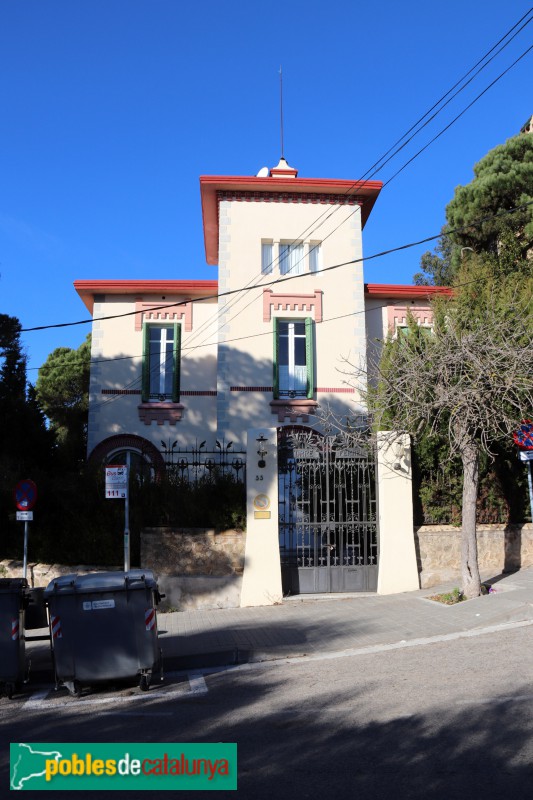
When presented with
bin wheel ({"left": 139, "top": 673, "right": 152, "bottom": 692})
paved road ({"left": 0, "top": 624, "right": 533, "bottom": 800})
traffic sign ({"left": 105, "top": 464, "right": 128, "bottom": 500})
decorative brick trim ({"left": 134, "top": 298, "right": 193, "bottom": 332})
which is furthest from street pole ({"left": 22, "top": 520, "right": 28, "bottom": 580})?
decorative brick trim ({"left": 134, "top": 298, "right": 193, "bottom": 332})

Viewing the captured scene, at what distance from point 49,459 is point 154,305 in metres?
5.69

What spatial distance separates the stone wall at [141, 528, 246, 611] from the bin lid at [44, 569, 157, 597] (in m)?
4.56

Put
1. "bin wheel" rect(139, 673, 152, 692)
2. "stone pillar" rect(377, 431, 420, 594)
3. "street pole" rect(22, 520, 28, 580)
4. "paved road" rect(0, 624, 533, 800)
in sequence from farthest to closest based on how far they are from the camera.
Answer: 1. "stone pillar" rect(377, 431, 420, 594)
2. "street pole" rect(22, 520, 28, 580)
3. "bin wheel" rect(139, 673, 152, 692)
4. "paved road" rect(0, 624, 533, 800)

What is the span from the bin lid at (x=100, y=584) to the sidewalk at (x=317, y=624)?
5.18 feet

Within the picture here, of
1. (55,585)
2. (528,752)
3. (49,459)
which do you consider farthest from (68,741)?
(49,459)

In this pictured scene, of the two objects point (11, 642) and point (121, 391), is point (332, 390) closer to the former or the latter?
point (121, 391)

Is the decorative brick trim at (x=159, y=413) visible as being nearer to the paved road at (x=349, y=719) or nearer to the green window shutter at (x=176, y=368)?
the green window shutter at (x=176, y=368)

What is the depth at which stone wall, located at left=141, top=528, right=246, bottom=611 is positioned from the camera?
39.7ft

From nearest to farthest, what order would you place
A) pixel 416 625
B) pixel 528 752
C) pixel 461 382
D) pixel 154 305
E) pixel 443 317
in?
1. pixel 528 752
2. pixel 416 625
3. pixel 461 382
4. pixel 443 317
5. pixel 154 305

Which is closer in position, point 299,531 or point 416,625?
point 416,625

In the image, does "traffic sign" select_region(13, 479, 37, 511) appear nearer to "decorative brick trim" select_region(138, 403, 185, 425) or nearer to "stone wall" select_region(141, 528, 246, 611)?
"stone wall" select_region(141, 528, 246, 611)

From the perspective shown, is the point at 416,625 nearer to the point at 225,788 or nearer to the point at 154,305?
the point at 225,788

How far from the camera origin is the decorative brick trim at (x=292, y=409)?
18484 millimetres

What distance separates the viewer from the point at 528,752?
480 centimetres
